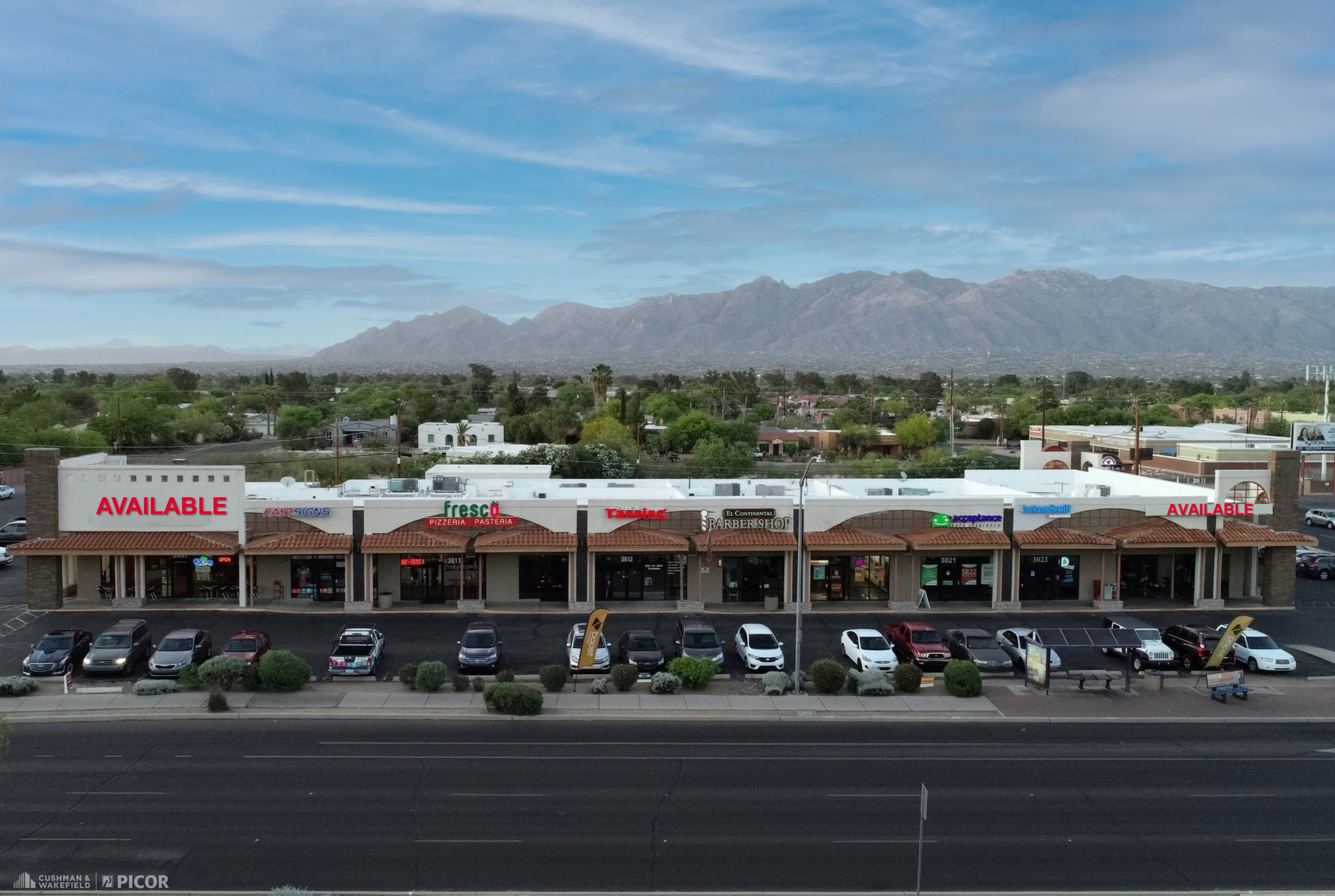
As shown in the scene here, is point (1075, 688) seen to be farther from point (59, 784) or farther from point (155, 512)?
point (155, 512)

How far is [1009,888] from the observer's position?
17.3 metres

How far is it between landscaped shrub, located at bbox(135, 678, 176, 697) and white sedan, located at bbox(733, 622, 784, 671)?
1720cm

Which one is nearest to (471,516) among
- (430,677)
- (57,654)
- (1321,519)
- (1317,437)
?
(430,677)

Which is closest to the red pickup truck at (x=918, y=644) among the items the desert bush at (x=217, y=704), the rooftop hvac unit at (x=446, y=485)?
the rooftop hvac unit at (x=446, y=485)

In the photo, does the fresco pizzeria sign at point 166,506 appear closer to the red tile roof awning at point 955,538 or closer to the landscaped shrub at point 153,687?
the landscaped shrub at point 153,687

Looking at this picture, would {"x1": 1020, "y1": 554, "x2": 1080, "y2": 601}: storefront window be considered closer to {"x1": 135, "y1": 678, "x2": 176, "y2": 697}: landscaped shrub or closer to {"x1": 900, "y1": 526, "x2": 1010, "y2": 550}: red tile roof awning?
{"x1": 900, "y1": 526, "x2": 1010, "y2": 550}: red tile roof awning

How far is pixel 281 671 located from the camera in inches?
1126

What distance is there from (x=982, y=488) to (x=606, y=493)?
672 inches

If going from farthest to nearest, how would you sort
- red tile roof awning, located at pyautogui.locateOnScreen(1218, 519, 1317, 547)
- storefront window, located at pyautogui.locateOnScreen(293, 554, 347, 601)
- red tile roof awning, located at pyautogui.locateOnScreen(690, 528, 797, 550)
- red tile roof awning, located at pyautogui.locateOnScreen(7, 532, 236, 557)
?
red tile roof awning, located at pyautogui.locateOnScreen(1218, 519, 1317, 547), storefront window, located at pyautogui.locateOnScreen(293, 554, 347, 601), red tile roof awning, located at pyautogui.locateOnScreen(690, 528, 797, 550), red tile roof awning, located at pyautogui.locateOnScreen(7, 532, 236, 557)

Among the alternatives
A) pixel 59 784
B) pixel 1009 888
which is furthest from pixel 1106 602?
pixel 59 784

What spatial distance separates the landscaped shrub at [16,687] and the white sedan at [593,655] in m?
15.5

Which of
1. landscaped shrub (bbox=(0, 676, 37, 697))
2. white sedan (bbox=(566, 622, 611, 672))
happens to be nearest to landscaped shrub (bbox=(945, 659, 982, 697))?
white sedan (bbox=(566, 622, 611, 672))

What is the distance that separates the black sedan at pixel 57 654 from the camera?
3022 centimetres

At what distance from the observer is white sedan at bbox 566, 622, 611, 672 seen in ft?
102
